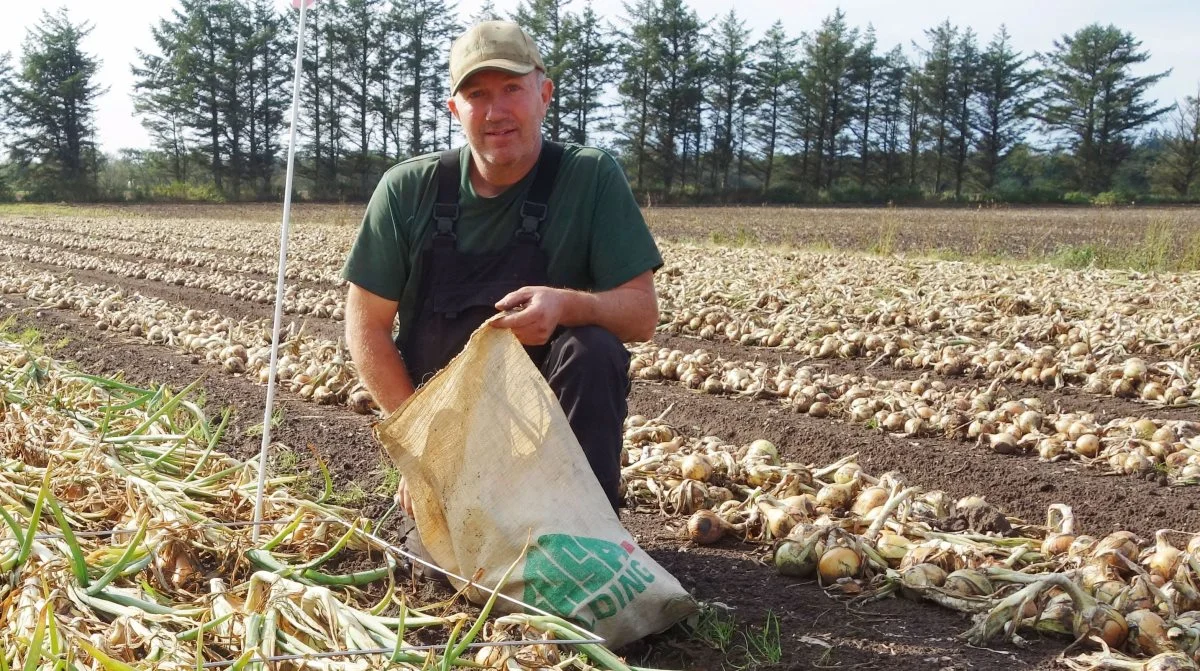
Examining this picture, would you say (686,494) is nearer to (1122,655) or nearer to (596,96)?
(1122,655)

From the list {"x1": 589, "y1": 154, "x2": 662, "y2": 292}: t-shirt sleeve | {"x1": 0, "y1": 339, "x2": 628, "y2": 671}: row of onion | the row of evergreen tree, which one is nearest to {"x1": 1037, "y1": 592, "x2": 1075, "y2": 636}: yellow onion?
{"x1": 0, "y1": 339, "x2": 628, "y2": 671}: row of onion

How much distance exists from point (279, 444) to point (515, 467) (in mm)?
1648

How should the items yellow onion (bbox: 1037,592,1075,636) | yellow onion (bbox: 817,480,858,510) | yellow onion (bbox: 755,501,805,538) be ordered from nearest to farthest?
1. yellow onion (bbox: 1037,592,1075,636)
2. yellow onion (bbox: 755,501,805,538)
3. yellow onion (bbox: 817,480,858,510)

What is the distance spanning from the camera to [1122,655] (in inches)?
70.1

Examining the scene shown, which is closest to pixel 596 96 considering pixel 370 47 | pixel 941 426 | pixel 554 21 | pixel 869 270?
pixel 554 21

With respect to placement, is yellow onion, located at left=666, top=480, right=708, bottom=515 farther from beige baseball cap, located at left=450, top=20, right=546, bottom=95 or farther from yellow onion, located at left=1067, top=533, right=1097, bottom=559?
beige baseball cap, located at left=450, top=20, right=546, bottom=95

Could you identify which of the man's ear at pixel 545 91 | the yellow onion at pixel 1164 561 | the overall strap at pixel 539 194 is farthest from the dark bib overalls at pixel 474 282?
the yellow onion at pixel 1164 561

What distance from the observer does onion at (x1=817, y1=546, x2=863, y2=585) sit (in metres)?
2.25

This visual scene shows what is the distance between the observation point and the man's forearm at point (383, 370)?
7.39 ft

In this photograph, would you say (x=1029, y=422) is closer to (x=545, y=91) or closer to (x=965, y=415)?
(x=965, y=415)

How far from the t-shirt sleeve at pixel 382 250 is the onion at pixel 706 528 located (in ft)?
3.21

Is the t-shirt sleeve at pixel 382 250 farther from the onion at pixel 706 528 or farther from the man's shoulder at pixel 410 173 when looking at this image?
the onion at pixel 706 528

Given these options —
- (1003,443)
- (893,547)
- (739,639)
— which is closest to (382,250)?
(739,639)

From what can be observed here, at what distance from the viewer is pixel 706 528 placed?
255cm
